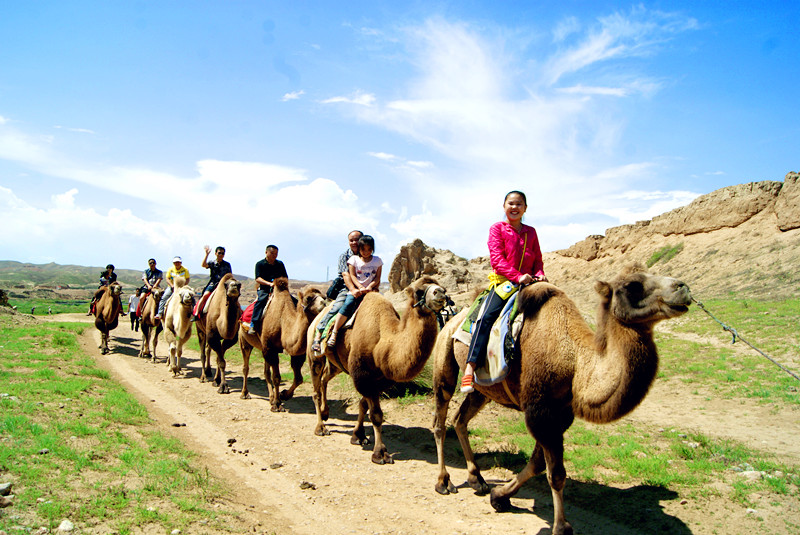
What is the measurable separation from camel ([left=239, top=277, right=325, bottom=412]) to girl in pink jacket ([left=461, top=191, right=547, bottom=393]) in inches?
193

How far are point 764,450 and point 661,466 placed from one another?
6.04 feet

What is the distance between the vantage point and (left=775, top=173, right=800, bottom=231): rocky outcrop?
24297mm

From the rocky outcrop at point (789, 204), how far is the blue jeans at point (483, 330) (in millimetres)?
26413

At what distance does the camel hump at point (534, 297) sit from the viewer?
4.98m

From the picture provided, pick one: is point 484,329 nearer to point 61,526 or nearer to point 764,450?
point 61,526

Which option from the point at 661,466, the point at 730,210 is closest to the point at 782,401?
the point at 661,466

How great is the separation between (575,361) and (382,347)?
314cm

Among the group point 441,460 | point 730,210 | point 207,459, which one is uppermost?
point 730,210

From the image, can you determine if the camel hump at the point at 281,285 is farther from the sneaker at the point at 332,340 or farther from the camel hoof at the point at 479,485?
the camel hoof at the point at 479,485

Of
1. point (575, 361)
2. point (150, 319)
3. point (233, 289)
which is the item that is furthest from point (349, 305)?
point (150, 319)

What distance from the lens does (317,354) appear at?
8.57 m

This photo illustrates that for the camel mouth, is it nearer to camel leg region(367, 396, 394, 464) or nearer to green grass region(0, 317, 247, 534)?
green grass region(0, 317, 247, 534)

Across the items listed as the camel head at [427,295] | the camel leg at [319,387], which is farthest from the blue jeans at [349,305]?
the camel head at [427,295]

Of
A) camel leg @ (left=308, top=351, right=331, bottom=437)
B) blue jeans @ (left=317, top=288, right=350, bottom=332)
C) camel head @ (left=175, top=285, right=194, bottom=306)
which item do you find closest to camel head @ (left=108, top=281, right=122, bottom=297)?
camel head @ (left=175, top=285, right=194, bottom=306)
